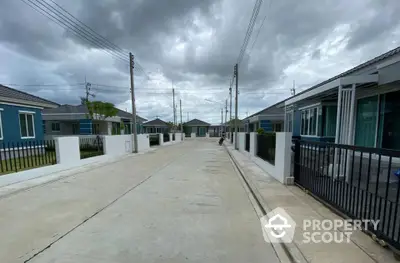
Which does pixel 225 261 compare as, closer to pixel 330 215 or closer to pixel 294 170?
pixel 330 215

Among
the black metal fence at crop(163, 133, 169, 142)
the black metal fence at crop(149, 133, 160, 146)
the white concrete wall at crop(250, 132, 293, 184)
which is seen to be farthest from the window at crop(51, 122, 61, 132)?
the white concrete wall at crop(250, 132, 293, 184)

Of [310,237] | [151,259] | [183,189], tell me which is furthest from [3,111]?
[310,237]

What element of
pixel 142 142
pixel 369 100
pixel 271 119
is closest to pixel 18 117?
pixel 142 142

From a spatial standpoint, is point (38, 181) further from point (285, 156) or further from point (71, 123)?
point (71, 123)

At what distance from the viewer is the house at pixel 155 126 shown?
52531 mm

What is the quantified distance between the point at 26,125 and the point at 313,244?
16455mm

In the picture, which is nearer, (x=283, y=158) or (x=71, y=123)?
(x=283, y=158)

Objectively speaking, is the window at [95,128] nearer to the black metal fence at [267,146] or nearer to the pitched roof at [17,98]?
the pitched roof at [17,98]

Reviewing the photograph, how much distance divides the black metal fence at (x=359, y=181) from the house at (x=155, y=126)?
4859 centimetres

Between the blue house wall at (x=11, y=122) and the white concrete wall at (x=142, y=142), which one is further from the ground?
the blue house wall at (x=11, y=122)

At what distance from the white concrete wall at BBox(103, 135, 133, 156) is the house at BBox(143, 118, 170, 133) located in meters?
34.7

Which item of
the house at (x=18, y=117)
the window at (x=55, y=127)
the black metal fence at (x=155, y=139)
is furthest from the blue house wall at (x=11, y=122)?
the window at (x=55, y=127)

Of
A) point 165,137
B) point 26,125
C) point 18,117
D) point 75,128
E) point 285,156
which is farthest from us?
point 165,137

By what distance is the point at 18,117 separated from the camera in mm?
12781
